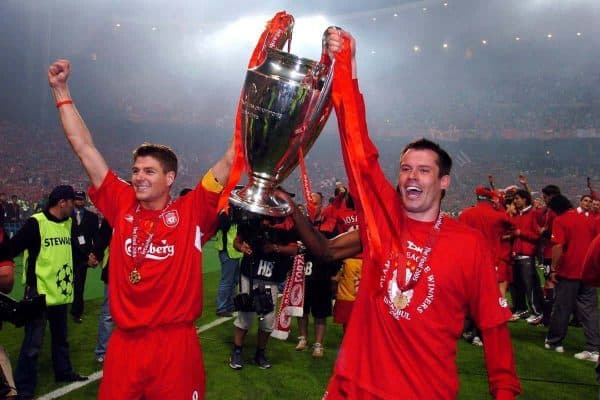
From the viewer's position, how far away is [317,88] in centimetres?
225

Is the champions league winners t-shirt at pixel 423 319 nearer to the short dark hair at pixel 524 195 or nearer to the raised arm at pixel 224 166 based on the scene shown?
the raised arm at pixel 224 166

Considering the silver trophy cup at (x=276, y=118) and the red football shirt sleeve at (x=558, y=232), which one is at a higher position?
the silver trophy cup at (x=276, y=118)

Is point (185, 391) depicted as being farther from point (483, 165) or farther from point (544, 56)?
point (544, 56)

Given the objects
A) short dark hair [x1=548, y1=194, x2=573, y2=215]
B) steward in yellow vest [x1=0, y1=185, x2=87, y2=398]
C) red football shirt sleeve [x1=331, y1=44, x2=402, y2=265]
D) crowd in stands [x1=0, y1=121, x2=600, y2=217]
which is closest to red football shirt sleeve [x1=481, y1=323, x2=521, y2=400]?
red football shirt sleeve [x1=331, y1=44, x2=402, y2=265]

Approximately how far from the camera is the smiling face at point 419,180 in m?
2.60

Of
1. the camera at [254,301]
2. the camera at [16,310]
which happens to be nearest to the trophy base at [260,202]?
the camera at [16,310]

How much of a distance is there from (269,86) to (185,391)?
1.81 metres

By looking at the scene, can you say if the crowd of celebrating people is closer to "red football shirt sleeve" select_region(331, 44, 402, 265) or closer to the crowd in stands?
"red football shirt sleeve" select_region(331, 44, 402, 265)

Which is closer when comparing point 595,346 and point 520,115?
point 595,346

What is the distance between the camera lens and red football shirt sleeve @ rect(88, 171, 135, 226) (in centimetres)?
346

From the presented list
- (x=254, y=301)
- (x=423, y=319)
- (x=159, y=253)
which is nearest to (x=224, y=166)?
(x=159, y=253)

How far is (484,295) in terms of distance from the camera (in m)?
2.51

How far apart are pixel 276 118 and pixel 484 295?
1.17 metres

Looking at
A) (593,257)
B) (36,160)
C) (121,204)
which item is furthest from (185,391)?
(36,160)
